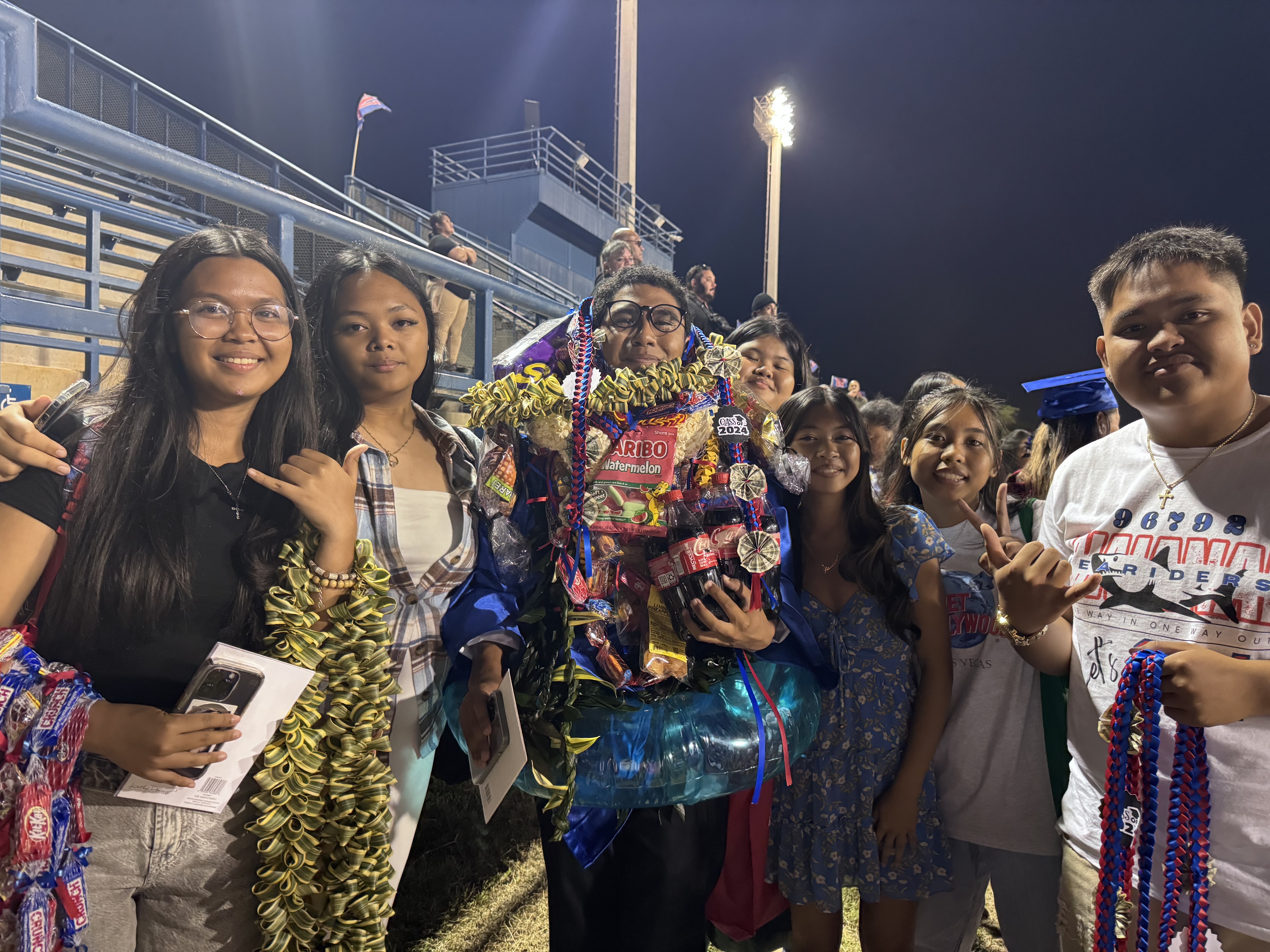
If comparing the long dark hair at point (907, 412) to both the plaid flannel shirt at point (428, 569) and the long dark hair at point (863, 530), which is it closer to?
the long dark hair at point (863, 530)

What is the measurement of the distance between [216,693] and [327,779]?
265 millimetres

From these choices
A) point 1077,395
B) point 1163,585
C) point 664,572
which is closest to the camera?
point 1163,585

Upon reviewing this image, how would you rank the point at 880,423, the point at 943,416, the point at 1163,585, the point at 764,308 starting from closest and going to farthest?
1. the point at 1163,585
2. the point at 943,416
3. the point at 880,423
4. the point at 764,308

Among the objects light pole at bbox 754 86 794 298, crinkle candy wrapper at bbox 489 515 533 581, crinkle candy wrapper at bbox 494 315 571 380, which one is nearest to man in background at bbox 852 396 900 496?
crinkle candy wrapper at bbox 494 315 571 380

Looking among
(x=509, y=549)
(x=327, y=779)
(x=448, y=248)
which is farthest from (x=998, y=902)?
(x=448, y=248)

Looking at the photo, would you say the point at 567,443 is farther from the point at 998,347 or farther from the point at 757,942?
the point at 998,347

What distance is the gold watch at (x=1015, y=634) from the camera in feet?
4.45

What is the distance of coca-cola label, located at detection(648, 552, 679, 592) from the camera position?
4.41ft

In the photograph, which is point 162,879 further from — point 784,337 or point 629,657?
point 784,337

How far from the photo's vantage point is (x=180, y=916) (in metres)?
1.14

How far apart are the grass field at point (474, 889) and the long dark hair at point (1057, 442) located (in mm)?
1660

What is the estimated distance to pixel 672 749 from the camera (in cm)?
128

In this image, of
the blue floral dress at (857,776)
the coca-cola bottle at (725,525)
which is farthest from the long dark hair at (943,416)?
the coca-cola bottle at (725,525)

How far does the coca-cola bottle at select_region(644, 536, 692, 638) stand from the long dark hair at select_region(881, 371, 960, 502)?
3.56 feet
